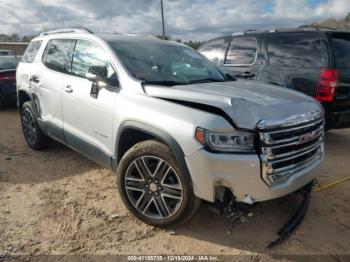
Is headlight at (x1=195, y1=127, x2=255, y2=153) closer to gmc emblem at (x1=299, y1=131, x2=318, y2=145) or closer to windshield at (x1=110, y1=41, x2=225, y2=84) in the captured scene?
gmc emblem at (x1=299, y1=131, x2=318, y2=145)

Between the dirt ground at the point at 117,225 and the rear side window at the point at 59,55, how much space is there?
4.83ft

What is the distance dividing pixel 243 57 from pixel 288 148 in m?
4.15

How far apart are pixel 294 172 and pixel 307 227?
0.73 m

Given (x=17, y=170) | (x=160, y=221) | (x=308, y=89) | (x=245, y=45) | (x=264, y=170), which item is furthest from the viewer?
(x=245, y=45)

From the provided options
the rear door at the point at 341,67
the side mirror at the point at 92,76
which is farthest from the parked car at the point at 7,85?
the rear door at the point at 341,67

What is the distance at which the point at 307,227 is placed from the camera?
3.38m

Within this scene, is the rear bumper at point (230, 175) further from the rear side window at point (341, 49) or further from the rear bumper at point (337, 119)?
the rear side window at point (341, 49)

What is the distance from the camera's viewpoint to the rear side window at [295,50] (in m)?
5.53

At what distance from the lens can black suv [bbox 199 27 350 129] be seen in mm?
5305

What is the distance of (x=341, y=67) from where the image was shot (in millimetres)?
5352

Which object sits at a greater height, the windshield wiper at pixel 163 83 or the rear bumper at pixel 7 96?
the windshield wiper at pixel 163 83

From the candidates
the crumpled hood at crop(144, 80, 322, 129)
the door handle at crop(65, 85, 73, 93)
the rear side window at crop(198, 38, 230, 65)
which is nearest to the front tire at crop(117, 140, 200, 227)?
the crumpled hood at crop(144, 80, 322, 129)

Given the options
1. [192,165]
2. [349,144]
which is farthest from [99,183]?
[349,144]

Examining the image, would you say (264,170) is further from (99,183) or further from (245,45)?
(245,45)
